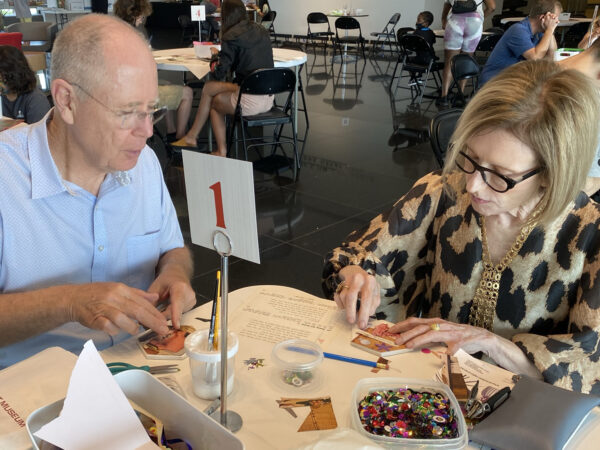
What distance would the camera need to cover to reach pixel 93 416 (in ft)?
2.57

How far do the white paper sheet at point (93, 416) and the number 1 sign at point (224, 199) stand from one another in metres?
0.25

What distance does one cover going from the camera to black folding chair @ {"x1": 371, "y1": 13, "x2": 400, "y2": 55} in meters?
12.4

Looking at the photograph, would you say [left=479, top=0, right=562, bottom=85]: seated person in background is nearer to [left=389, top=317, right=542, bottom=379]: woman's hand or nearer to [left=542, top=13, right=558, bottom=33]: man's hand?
[left=542, top=13, right=558, bottom=33]: man's hand

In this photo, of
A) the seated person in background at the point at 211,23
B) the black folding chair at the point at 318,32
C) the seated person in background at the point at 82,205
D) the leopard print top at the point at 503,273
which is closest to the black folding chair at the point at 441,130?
the leopard print top at the point at 503,273

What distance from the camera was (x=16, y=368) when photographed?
1080 mm

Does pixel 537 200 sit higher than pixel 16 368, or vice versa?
pixel 537 200

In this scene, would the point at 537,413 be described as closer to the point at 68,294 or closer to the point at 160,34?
the point at 68,294

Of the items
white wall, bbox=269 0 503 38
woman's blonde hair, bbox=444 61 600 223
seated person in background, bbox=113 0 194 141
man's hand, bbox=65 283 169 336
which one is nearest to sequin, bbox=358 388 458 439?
man's hand, bbox=65 283 169 336

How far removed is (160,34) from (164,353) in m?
15.7

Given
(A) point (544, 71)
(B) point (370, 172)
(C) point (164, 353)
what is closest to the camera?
(C) point (164, 353)

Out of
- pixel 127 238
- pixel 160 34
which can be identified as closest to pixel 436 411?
pixel 127 238

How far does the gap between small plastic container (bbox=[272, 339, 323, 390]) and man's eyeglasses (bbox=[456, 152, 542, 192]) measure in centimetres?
57

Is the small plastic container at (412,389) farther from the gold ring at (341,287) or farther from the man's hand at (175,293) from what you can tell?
the man's hand at (175,293)

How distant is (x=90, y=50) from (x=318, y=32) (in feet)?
43.5
